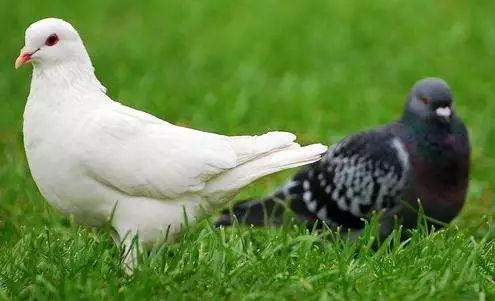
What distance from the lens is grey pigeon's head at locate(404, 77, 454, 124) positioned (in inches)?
226

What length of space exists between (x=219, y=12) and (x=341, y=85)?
2079 mm

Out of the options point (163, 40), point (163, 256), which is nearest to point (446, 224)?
point (163, 256)

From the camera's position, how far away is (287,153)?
4570mm

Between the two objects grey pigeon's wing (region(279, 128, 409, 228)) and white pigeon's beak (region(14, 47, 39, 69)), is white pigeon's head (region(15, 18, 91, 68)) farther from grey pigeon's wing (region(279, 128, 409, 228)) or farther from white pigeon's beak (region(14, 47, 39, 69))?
grey pigeon's wing (region(279, 128, 409, 228))

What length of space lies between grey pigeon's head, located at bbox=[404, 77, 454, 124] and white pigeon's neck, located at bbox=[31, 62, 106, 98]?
6.45ft

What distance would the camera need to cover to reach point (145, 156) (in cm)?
437

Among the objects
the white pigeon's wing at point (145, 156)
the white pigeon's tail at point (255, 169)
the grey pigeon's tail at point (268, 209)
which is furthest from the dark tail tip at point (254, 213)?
the white pigeon's wing at point (145, 156)

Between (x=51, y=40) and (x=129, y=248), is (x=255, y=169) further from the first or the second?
(x=51, y=40)

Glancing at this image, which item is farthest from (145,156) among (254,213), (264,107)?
(264,107)

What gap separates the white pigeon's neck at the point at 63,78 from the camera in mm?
4445

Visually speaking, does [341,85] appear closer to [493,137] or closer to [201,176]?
[493,137]

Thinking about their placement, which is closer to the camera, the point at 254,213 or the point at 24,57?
the point at 24,57

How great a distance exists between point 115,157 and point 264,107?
4.07 metres

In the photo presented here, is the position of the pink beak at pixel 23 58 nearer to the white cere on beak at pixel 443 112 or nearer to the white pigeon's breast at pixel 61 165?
the white pigeon's breast at pixel 61 165
